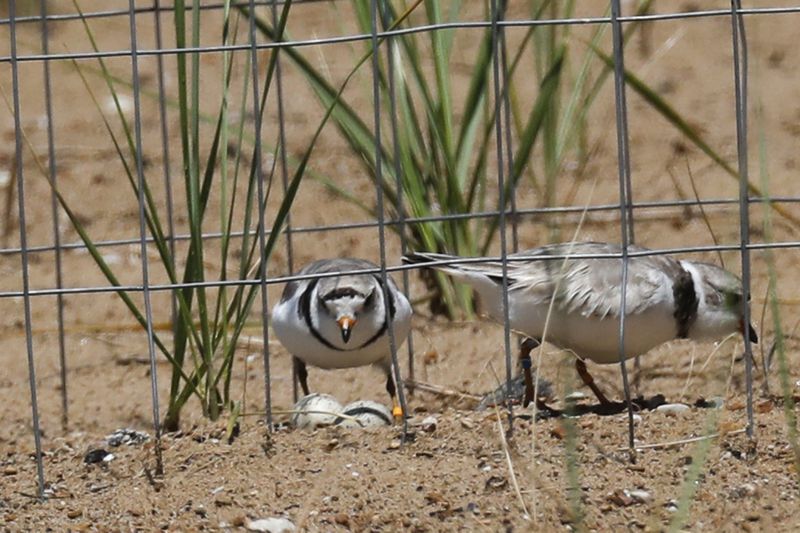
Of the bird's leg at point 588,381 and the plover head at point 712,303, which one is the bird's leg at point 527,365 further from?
the plover head at point 712,303

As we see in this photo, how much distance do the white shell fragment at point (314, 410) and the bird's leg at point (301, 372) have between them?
0.52m

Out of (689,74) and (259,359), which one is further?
(689,74)

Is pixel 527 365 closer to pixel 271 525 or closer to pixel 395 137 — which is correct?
pixel 395 137

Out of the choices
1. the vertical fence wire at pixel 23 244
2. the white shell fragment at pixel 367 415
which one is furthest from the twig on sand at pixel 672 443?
the vertical fence wire at pixel 23 244

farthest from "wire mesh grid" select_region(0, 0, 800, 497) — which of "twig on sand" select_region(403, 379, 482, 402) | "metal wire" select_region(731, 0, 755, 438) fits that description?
"twig on sand" select_region(403, 379, 482, 402)

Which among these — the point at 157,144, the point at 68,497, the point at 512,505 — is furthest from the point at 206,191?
the point at 157,144

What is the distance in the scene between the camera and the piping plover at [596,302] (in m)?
4.91

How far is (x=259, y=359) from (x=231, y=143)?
80.9 inches

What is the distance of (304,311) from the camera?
539 cm

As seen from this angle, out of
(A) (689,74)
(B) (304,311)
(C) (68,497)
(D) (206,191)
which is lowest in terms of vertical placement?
(C) (68,497)

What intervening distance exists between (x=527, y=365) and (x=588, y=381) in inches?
8.2

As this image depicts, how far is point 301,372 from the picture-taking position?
5.44 metres

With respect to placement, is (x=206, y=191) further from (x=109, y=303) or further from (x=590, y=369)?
(x=109, y=303)

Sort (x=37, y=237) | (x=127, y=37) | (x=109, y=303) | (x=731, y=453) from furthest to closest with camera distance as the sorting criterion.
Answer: (x=127, y=37) < (x=37, y=237) < (x=109, y=303) < (x=731, y=453)
